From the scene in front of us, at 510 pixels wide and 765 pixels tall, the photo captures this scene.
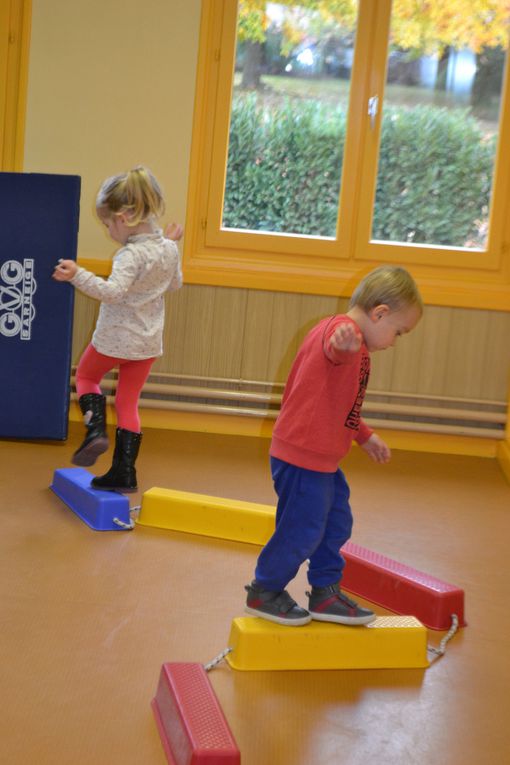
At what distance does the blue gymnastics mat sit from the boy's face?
2046 millimetres

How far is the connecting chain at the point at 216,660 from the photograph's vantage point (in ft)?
6.50

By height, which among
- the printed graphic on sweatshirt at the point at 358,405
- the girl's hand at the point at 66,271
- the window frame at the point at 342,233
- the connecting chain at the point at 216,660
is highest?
the window frame at the point at 342,233

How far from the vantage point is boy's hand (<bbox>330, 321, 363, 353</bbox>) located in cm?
187

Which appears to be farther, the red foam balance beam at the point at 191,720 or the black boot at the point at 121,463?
the black boot at the point at 121,463

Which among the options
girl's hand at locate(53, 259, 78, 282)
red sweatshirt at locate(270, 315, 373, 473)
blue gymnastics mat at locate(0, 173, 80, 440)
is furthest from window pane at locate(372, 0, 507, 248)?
red sweatshirt at locate(270, 315, 373, 473)

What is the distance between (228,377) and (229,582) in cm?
212

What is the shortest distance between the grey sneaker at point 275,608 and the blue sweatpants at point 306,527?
0.06 feet

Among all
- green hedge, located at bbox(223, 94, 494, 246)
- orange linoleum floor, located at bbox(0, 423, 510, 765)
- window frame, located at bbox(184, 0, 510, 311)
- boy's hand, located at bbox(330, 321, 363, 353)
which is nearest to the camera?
Result: orange linoleum floor, located at bbox(0, 423, 510, 765)

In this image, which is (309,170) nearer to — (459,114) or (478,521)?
(459,114)

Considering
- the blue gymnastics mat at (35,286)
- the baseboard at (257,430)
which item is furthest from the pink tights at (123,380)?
the baseboard at (257,430)

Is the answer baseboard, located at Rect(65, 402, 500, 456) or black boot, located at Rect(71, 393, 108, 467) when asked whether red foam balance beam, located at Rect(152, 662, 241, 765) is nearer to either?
black boot, located at Rect(71, 393, 108, 467)

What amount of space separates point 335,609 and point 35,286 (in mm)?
2208

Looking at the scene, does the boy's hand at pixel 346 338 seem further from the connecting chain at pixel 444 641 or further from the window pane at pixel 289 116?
the window pane at pixel 289 116

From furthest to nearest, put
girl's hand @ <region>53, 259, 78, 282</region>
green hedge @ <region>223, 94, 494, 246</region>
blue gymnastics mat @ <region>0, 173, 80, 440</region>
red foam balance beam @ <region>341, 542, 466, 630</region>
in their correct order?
green hedge @ <region>223, 94, 494, 246</region>, blue gymnastics mat @ <region>0, 173, 80, 440</region>, girl's hand @ <region>53, 259, 78, 282</region>, red foam balance beam @ <region>341, 542, 466, 630</region>
